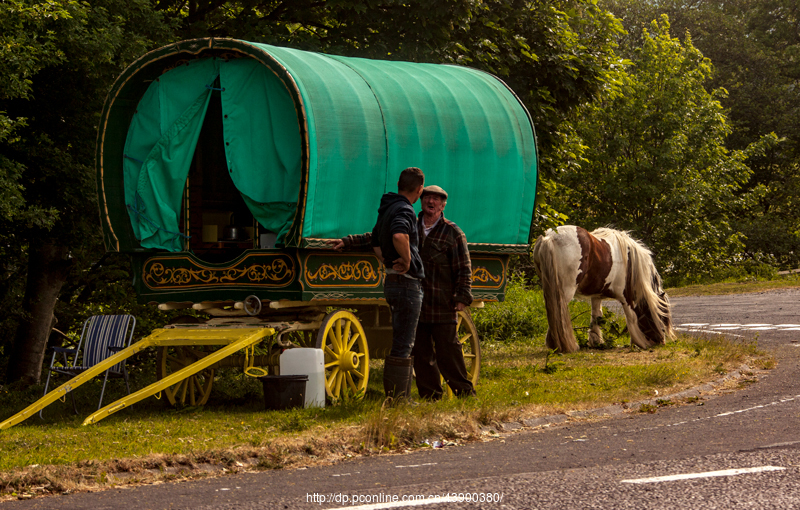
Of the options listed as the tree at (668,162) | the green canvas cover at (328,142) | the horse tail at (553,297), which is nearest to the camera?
the green canvas cover at (328,142)

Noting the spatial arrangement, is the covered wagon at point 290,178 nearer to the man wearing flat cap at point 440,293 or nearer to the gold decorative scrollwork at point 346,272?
the gold decorative scrollwork at point 346,272

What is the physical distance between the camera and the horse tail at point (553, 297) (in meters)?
13.1

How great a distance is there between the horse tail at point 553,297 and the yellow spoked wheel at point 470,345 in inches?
132

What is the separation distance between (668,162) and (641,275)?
18.7m

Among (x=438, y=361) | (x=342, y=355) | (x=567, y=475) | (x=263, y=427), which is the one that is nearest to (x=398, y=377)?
(x=438, y=361)

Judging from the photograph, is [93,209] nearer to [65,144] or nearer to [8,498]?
[65,144]

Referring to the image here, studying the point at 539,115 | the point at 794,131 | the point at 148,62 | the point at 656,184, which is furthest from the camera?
the point at 794,131

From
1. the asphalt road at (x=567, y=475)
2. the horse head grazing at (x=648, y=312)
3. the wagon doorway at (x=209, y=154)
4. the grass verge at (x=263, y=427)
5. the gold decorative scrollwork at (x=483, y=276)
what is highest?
the wagon doorway at (x=209, y=154)

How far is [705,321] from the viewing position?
18891mm

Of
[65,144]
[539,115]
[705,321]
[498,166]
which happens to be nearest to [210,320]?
[498,166]

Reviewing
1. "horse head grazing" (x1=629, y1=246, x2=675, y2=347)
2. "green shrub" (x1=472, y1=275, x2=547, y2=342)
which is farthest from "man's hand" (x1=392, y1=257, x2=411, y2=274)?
"green shrub" (x1=472, y1=275, x2=547, y2=342)

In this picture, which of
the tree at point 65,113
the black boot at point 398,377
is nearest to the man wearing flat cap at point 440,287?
the black boot at point 398,377

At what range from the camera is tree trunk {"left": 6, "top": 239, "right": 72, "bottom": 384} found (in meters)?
13.3

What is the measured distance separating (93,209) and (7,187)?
92.2 inches
